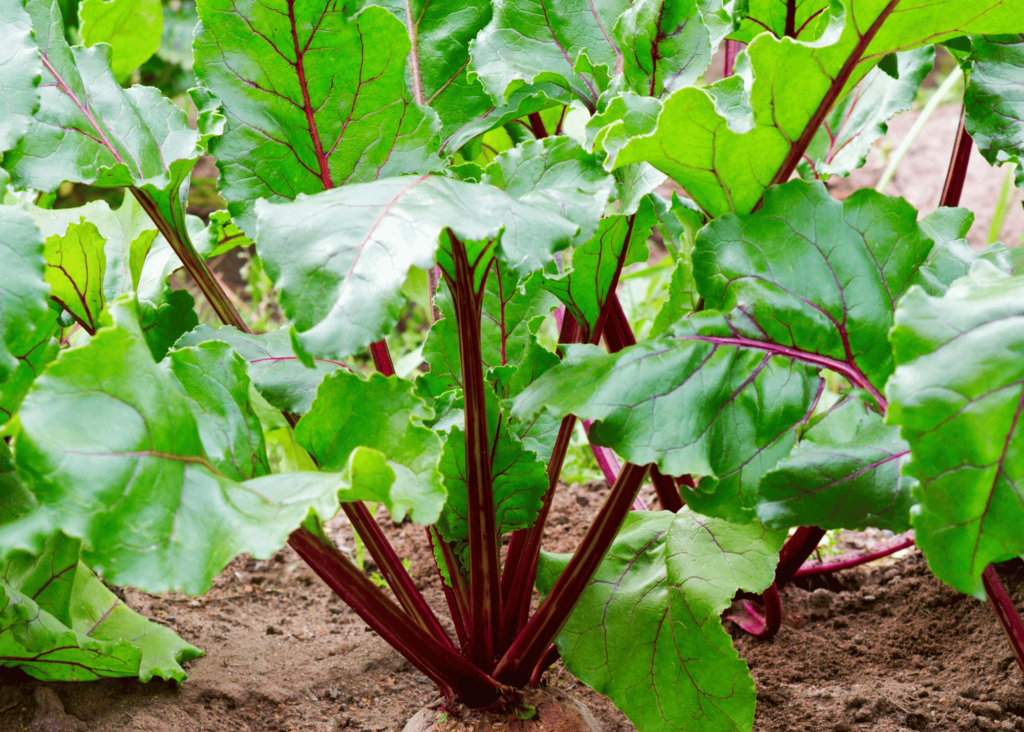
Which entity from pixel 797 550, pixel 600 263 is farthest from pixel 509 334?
pixel 797 550

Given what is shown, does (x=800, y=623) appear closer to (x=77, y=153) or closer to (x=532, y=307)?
(x=532, y=307)

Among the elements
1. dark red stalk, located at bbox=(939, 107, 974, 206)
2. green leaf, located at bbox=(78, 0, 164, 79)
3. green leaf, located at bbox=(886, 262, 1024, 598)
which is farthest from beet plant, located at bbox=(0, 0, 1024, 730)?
green leaf, located at bbox=(78, 0, 164, 79)

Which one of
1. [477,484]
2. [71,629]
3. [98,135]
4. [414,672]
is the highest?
[98,135]

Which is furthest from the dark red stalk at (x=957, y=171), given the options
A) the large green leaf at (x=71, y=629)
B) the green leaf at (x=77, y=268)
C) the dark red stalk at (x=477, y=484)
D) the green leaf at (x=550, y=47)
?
the large green leaf at (x=71, y=629)

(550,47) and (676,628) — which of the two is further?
(550,47)

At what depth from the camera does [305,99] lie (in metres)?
0.97

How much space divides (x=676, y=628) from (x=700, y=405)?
0.32m

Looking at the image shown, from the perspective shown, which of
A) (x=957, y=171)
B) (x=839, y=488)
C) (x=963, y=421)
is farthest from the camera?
(x=957, y=171)

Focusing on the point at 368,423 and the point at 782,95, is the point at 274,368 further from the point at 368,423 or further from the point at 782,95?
the point at 782,95

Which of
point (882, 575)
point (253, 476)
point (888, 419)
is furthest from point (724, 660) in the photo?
point (882, 575)

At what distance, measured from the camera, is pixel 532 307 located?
1.15m

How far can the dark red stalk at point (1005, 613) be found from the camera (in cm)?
97

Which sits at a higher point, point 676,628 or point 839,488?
point 839,488

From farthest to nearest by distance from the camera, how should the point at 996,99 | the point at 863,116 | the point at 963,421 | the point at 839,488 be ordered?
the point at 863,116, the point at 996,99, the point at 839,488, the point at 963,421
